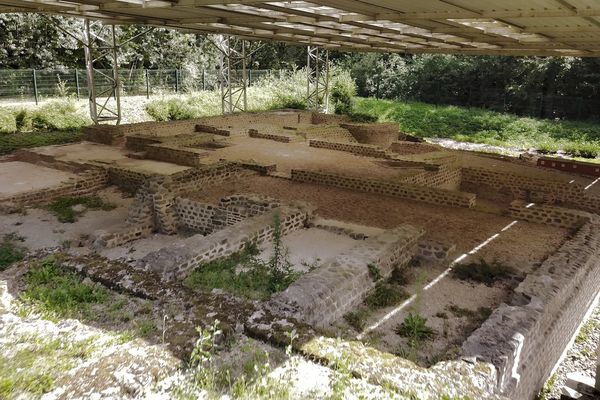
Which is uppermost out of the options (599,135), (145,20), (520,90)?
(145,20)

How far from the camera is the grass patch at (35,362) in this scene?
390 centimetres

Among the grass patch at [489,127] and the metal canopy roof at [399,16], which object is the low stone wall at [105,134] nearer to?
the metal canopy roof at [399,16]

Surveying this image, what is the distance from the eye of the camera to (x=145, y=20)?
14.4 m

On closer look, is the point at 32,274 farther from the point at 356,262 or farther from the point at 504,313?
the point at 504,313

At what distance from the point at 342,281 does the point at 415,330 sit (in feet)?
3.32

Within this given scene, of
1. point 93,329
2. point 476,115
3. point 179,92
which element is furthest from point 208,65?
point 93,329

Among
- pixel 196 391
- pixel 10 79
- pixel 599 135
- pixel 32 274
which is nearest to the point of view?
pixel 196 391

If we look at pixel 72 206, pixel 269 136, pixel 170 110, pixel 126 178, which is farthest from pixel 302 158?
pixel 170 110

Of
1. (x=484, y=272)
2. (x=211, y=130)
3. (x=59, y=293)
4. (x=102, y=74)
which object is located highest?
(x=102, y=74)

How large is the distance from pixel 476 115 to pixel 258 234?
85.5ft

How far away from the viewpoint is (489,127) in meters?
29.1

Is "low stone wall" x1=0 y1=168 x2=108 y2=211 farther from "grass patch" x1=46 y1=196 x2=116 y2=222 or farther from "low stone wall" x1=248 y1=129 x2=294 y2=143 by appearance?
"low stone wall" x1=248 y1=129 x2=294 y2=143

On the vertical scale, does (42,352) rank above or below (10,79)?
below

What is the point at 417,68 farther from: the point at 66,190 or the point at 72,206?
the point at 72,206
